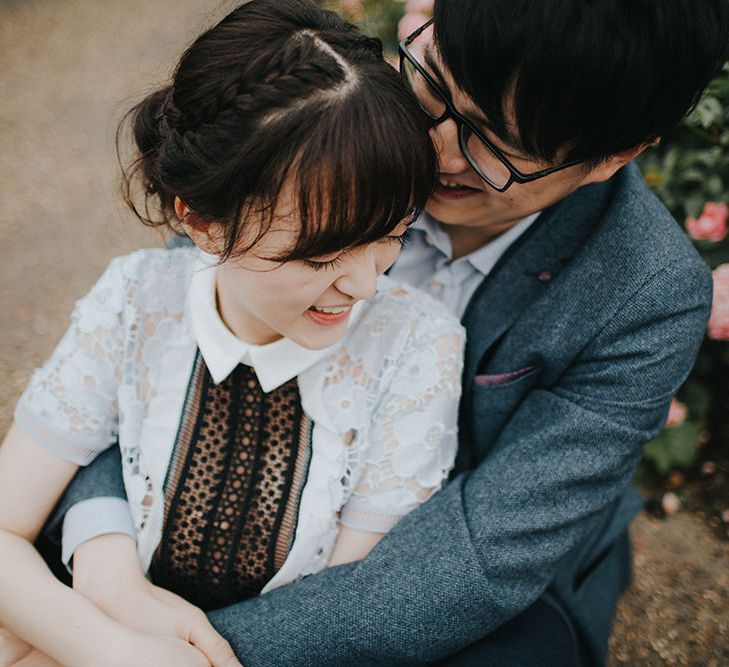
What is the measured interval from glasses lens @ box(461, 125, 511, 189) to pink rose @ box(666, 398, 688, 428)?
1337mm

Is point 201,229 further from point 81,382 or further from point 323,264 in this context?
point 81,382

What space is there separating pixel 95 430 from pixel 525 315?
38.3 inches

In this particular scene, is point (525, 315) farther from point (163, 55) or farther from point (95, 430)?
point (163, 55)

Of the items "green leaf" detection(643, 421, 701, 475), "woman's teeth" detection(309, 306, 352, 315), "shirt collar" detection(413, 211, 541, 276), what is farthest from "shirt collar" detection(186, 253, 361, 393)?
"green leaf" detection(643, 421, 701, 475)

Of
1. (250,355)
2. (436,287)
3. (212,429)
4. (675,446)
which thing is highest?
(250,355)

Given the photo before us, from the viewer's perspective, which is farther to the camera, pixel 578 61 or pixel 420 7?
pixel 420 7

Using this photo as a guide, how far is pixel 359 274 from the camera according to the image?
49.6 inches

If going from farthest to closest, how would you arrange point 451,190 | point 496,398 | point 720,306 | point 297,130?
point 720,306
point 496,398
point 451,190
point 297,130

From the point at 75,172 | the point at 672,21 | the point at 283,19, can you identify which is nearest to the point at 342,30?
the point at 283,19

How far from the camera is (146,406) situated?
1569mm

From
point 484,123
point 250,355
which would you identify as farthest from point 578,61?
point 250,355

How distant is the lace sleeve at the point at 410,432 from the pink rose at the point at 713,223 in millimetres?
1063

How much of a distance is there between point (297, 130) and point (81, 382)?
769 mm

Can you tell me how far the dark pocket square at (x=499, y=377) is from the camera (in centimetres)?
165
